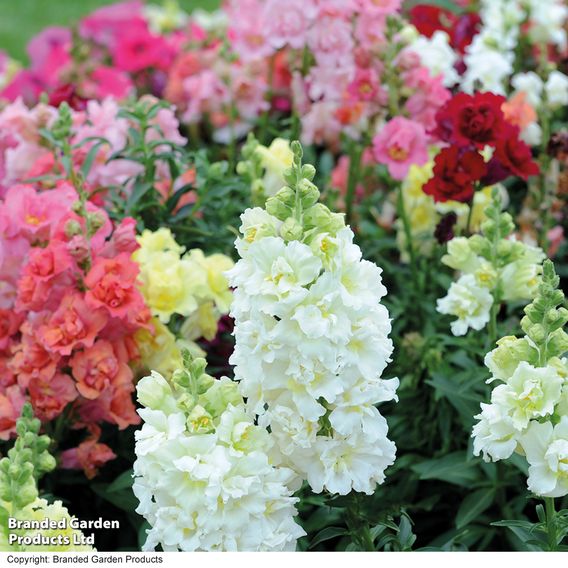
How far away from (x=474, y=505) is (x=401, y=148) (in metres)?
1.11

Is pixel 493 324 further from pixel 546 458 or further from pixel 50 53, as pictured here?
pixel 50 53

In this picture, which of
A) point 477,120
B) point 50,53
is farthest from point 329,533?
point 50,53

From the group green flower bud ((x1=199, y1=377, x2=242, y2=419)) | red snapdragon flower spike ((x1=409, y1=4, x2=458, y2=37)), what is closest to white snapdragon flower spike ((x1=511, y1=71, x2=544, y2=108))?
red snapdragon flower spike ((x1=409, y1=4, x2=458, y2=37))

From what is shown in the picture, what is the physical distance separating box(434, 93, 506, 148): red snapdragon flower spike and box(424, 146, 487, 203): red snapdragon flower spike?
33 millimetres

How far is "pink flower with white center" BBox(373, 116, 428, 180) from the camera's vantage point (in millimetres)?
3295

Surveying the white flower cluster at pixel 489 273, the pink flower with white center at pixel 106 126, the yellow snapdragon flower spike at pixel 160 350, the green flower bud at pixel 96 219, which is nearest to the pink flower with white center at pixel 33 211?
the green flower bud at pixel 96 219

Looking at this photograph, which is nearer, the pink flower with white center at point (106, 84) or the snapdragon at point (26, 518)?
the snapdragon at point (26, 518)

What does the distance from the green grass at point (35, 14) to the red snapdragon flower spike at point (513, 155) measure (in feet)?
19.0

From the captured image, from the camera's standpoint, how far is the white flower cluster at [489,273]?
99.7 inches

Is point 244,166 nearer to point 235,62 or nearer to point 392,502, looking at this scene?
point 392,502

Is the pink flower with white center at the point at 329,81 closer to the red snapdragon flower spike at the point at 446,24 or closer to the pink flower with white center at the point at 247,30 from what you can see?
the pink flower with white center at the point at 247,30

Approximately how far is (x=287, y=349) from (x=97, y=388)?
855 millimetres
